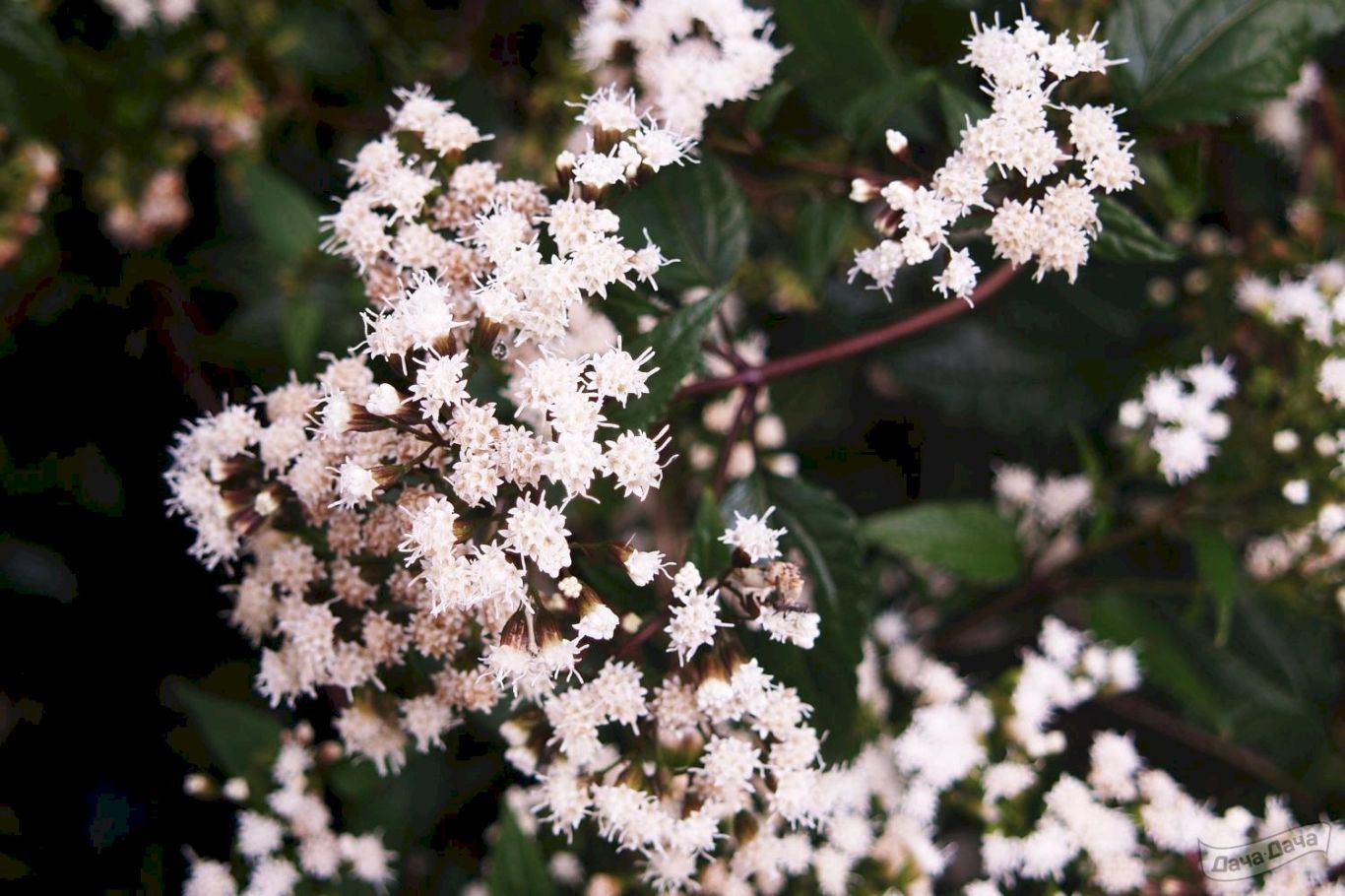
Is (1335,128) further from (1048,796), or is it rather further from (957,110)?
(1048,796)

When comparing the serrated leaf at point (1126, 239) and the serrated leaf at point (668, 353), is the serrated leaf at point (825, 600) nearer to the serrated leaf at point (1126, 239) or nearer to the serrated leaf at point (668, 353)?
the serrated leaf at point (668, 353)

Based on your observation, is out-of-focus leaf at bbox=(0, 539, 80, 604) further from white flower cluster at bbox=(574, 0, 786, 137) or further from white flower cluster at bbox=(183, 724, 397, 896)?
white flower cluster at bbox=(574, 0, 786, 137)

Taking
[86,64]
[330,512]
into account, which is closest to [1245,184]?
[330,512]

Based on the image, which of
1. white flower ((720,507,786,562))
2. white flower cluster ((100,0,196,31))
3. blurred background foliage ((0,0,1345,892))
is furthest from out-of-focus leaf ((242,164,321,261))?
white flower ((720,507,786,562))

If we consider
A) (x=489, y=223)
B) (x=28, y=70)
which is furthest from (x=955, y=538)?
(x=28, y=70)

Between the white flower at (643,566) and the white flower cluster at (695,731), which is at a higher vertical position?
the white flower at (643,566)

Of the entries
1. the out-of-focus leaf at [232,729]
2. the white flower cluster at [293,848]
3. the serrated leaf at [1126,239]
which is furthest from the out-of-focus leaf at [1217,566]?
the out-of-focus leaf at [232,729]
